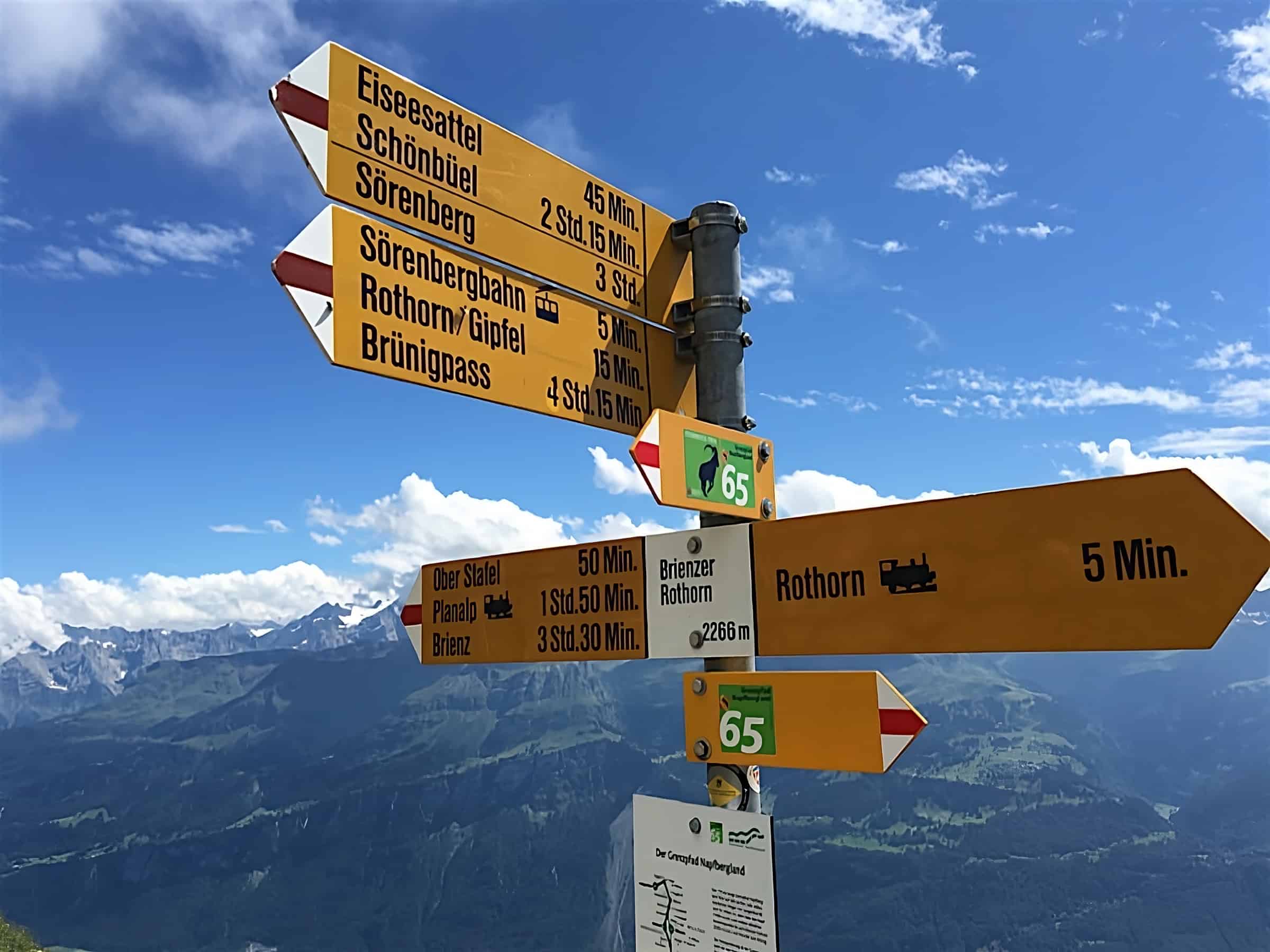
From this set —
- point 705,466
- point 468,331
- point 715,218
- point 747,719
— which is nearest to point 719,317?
point 715,218

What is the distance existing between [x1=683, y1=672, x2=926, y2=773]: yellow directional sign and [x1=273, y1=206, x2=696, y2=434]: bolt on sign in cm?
137

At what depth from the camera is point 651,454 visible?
3648 mm

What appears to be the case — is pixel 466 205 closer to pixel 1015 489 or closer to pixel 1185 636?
pixel 1015 489

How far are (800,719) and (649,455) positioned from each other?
124 cm

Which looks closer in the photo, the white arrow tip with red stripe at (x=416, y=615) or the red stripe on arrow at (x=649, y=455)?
the red stripe on arrow at (x=649, y=455)

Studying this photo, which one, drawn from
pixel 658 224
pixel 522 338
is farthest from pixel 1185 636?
pixel 658 224

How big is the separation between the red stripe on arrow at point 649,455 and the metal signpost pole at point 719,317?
0.67 metres

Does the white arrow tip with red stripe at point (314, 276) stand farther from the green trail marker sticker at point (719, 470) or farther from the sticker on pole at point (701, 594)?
the sticker on pole at point (701, 594)

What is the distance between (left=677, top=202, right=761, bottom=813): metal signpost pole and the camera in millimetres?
4469

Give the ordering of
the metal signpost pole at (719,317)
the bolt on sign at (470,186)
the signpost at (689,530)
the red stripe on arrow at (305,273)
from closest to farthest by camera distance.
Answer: the signpost at (689,530), the red stripe on arrow at (305,273), the bolt on sign at (470,186), the metal signpost pole at (719,317)

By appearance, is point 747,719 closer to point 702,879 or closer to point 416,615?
point 702,879

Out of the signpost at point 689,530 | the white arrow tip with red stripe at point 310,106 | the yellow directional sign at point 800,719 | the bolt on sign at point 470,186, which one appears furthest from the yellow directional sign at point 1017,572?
the white arrow tip with red stripe at point 310,106

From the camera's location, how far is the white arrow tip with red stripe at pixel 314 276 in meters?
3.19

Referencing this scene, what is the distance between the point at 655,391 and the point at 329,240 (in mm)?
1817
